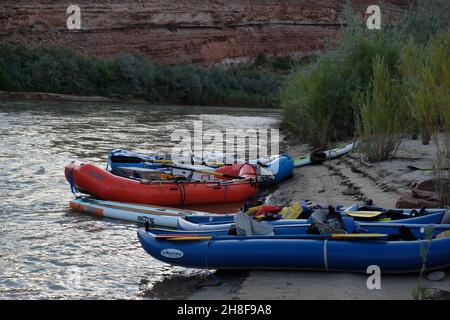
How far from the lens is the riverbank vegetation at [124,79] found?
31672mm

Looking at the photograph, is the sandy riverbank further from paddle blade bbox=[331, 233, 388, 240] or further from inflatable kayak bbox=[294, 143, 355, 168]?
paddle blade bbox=[331, 233, 388, 240]

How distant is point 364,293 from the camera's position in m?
5.15

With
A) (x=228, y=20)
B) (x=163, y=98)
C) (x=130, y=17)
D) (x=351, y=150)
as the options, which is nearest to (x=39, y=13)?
(x=130, y=17)

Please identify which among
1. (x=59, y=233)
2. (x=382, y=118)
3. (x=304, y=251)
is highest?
(x=382, y=118)

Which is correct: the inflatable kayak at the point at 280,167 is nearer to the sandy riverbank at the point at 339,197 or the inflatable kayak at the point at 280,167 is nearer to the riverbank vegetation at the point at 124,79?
the sandy riverbank at the point at 339,197

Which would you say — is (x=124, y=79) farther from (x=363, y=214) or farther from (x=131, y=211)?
(x=363, y=214)

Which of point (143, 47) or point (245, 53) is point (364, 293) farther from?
point (245, 53)

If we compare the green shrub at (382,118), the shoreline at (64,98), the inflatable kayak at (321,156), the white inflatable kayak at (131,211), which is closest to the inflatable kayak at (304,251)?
the white inflatable kayak at (131,211)

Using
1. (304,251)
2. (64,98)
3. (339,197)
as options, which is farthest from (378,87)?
(64,98)

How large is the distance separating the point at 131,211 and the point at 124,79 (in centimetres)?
2610

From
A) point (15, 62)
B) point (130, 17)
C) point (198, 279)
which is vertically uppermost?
point (130, 17)

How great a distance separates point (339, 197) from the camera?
8.82 m

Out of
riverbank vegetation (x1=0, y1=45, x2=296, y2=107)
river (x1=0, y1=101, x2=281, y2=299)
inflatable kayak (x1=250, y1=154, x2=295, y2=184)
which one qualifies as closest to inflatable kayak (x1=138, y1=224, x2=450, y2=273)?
river (x1=0, y1=101, x2=281, y2=299)

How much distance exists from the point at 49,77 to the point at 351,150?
2309 centimetres
